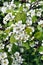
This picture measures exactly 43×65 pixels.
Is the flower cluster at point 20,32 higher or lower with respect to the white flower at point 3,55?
higher

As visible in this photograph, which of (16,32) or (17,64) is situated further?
(17,64)

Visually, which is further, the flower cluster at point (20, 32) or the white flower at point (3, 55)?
the white flower at point (3, 55)

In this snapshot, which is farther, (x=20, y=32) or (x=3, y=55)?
(x=3, y=55)

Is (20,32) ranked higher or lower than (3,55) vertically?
higher

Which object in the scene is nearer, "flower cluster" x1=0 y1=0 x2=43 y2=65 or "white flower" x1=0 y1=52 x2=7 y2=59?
"flower cluster" x1=0 y1=0 x2=43 y2=65

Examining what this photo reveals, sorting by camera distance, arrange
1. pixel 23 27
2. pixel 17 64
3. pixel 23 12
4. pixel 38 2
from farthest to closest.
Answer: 1. pixel 38 2
2. pixel 17 64
3. pixel 23 12
4. pixel 23 27

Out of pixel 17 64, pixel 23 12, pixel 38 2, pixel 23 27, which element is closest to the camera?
pixel 23 27

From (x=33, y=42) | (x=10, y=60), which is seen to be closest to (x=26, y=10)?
(x=33, y=42)

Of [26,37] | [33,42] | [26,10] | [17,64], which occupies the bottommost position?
[17,64]

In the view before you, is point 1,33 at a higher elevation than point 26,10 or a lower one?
lower

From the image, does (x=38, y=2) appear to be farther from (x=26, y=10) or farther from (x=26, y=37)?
(x=26, y=37)

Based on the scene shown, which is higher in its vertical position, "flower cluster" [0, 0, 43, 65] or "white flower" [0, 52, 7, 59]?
"flower cluster" [0, 0, 43, 65]
